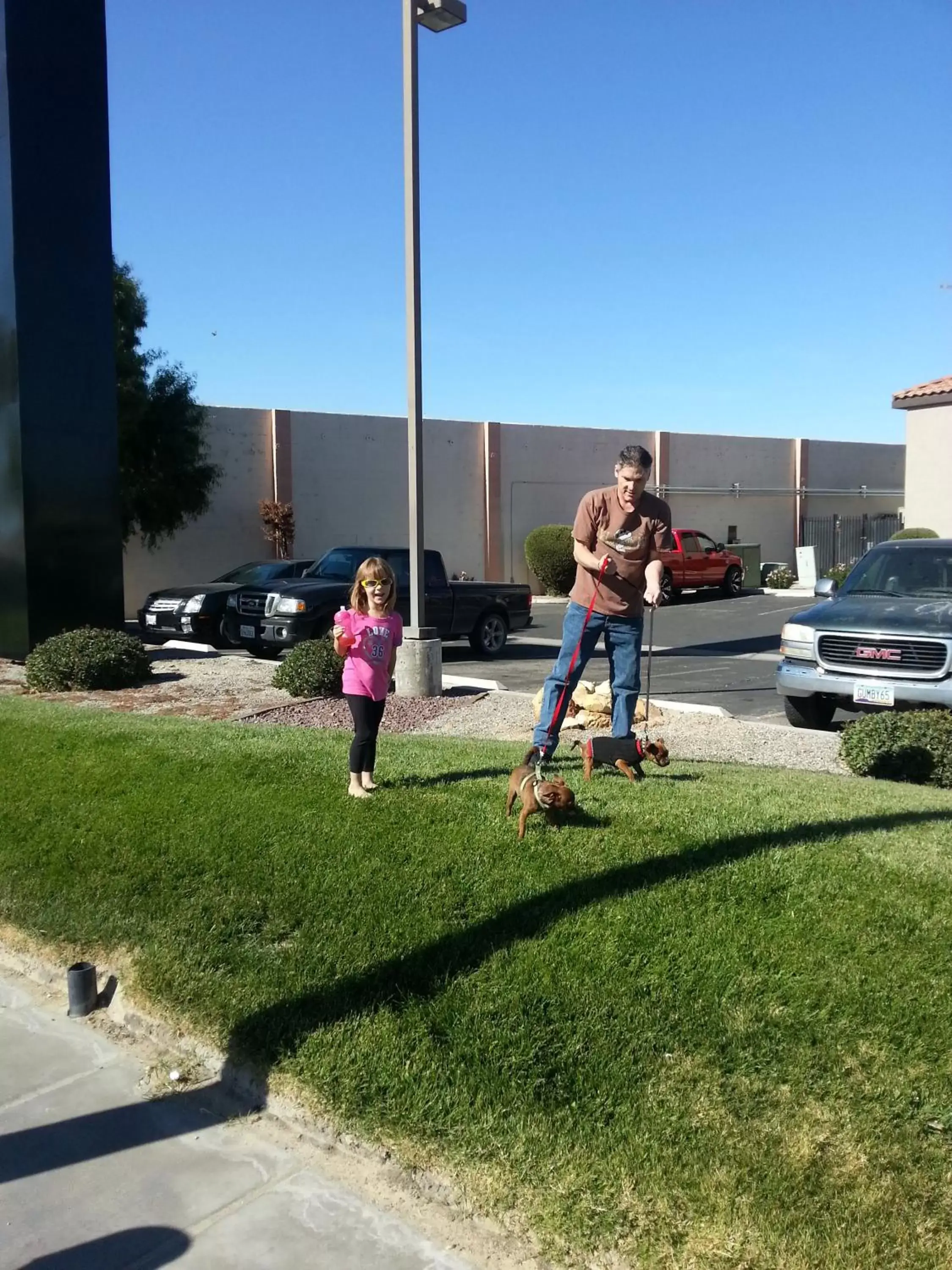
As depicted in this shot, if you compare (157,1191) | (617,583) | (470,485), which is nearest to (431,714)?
(617,583)

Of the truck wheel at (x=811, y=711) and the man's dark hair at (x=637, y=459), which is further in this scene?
the truck wheel at (x=811, y=711)

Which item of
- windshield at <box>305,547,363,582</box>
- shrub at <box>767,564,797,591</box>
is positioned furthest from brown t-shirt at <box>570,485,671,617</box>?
shrub at <box>767,564,797,591</box>

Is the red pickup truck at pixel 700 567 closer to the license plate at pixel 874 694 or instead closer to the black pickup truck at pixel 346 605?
the black pickup truck at pixel 346 605

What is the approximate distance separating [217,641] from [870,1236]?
51.1 ft

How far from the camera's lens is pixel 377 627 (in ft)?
18.8

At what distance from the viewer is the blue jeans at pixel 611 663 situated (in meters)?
5.98

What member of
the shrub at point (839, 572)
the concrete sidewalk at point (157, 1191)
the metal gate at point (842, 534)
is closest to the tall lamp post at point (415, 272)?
the concrete sidewalk at point (157, 1191)

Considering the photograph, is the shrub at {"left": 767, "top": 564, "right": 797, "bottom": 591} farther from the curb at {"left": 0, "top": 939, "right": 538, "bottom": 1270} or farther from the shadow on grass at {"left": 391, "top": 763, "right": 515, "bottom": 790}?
the curb at {"left": 0, "top": 939, "right": 538, "bottom": 1270}

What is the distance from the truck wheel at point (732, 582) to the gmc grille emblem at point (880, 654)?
21.0 meters

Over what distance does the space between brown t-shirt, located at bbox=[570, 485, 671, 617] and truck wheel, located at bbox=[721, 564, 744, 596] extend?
2435cm

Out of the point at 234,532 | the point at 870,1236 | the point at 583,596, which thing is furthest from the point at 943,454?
the point at 870,1236

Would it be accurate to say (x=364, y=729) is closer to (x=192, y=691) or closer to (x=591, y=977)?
(x=591, y=977)

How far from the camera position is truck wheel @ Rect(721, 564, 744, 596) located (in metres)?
29.8

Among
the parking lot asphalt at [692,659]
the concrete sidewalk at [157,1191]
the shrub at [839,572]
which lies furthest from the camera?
the shrub at [839,572]
